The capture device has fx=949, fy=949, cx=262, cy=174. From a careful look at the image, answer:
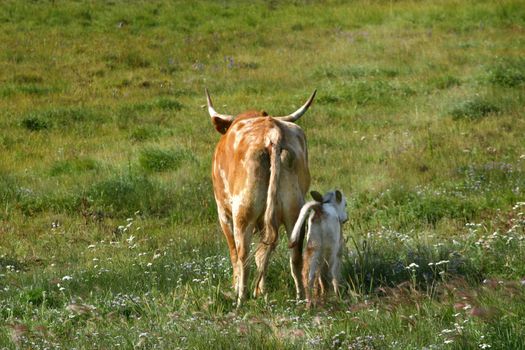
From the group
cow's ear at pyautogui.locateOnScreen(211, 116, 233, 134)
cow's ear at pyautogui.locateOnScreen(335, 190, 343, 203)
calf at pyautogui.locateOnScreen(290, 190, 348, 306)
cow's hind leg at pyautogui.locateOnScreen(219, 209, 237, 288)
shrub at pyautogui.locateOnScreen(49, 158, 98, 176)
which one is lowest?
shrub at pyautogui.locateOnScreen(49, 158, 98, 176)

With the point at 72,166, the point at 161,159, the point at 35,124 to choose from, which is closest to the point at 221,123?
the point at 161,159

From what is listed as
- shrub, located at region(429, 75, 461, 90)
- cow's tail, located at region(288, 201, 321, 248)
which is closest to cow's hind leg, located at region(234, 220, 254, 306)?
cow's tail, located at region(288, 201, 321, 248)

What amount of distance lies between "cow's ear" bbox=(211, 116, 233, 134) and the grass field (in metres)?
1.15

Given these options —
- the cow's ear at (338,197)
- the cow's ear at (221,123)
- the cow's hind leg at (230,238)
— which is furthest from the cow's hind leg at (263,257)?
the cow's ear at (221,123)

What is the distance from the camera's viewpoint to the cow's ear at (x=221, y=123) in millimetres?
8792

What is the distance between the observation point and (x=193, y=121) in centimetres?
1642

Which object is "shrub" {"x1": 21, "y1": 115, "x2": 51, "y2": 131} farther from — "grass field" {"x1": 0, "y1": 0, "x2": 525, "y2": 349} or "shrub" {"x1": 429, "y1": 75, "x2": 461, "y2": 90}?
"shrub" {"x1": 429, "y1": 75, "x2": 461, "y2": 90}

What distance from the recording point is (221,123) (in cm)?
886

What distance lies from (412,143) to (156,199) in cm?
420

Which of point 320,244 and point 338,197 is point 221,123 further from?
point 320,244

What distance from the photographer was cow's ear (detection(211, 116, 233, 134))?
879cm

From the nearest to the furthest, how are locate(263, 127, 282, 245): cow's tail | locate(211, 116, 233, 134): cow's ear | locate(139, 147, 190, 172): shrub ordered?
locate(263, 127, 282, 245): cow's tail → locate(211, 116, 233, 134): cow's ear → locate(139, 147, 190, 172): shrub

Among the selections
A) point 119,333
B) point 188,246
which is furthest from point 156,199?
point 119,333

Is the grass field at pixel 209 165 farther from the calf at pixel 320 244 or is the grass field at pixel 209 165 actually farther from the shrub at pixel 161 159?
the calf at pixel 320 244
